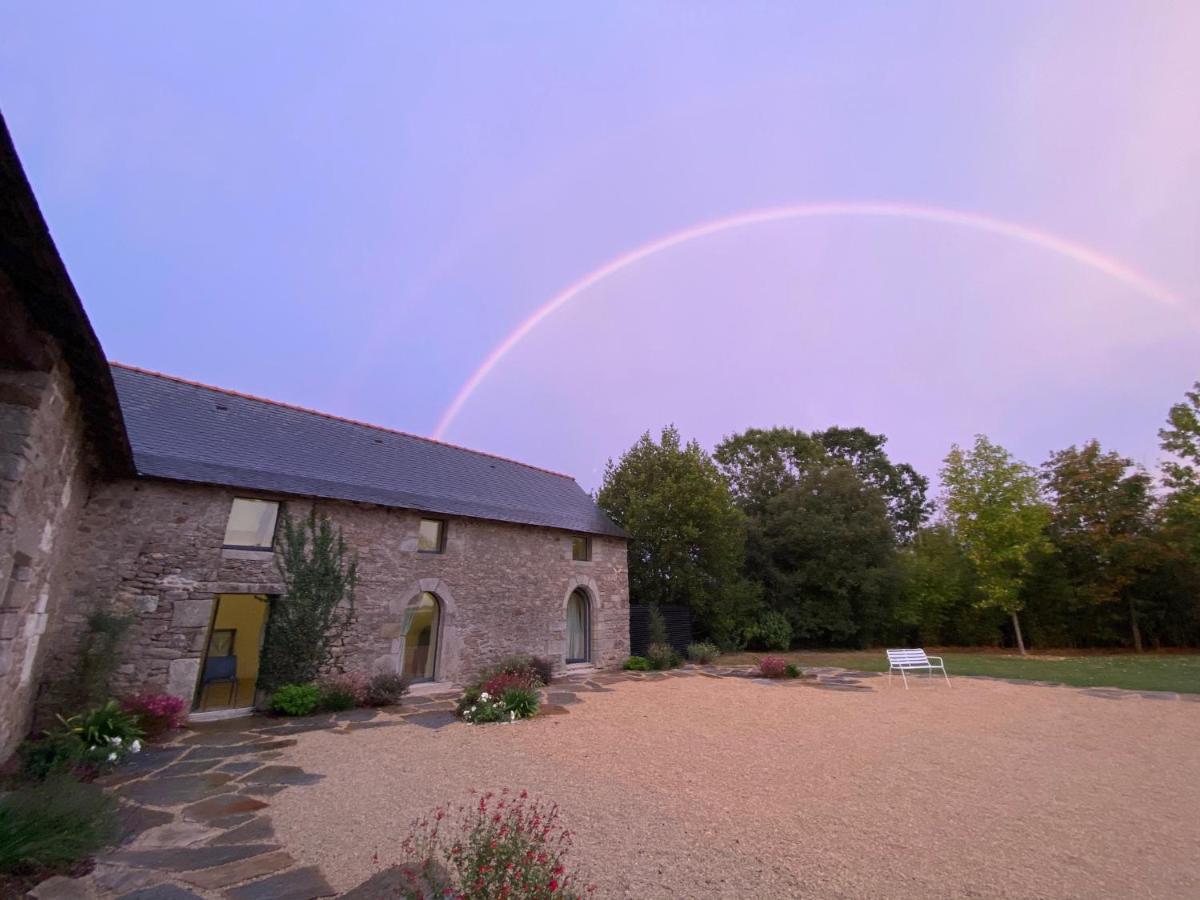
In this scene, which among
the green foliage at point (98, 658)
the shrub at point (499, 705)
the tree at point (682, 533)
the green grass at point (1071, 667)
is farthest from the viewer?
the tree at point (682, 533)

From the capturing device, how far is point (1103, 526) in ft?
59.7

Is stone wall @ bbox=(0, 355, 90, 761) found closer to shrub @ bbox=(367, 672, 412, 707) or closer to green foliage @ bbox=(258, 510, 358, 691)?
green foliage @ bbox=(258, 510, 358, 691)

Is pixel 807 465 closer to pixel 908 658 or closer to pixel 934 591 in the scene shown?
pixel 934 591

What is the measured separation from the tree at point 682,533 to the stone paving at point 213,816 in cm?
913

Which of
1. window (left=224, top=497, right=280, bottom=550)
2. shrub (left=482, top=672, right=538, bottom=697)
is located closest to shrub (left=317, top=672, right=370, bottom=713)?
shrub (left=482, top=672, right=538, bottom=697)

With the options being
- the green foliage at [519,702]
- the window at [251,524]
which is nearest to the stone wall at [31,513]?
the window at [251,524]

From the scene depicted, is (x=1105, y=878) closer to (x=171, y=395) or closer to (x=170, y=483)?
(x=170, y=483)

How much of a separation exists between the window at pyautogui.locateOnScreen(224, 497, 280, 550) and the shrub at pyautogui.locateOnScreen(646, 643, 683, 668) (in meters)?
8.83

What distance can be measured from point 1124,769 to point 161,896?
7.74 meters

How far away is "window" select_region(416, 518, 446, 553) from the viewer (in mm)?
10227

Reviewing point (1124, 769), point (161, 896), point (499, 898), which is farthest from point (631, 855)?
point (1124, 769)

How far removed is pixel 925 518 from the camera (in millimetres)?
30094

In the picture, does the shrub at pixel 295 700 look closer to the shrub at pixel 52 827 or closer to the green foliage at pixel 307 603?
the green foliage at pixel 307 603

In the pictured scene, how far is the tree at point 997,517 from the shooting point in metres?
17.6
